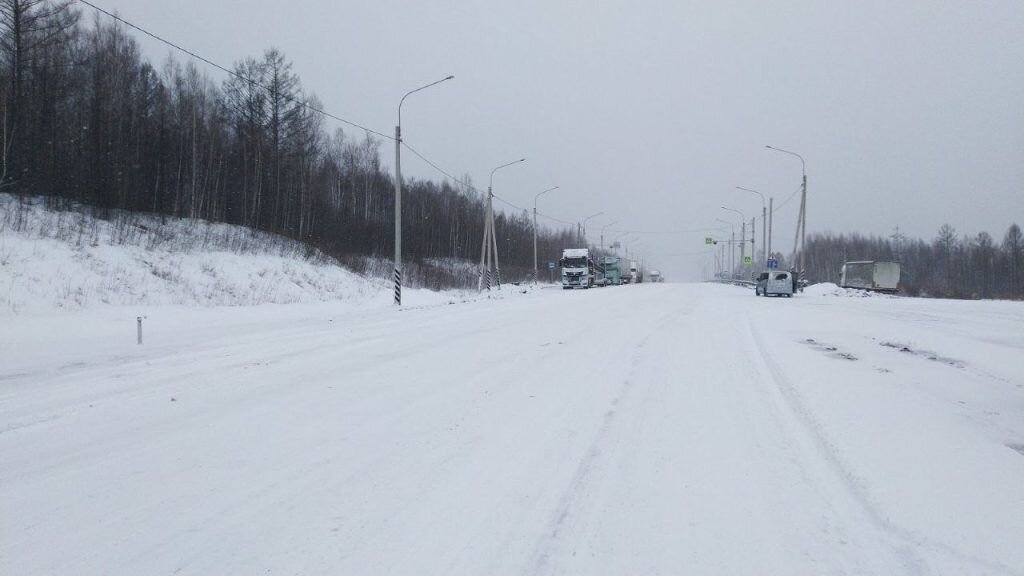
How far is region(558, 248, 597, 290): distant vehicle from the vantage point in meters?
54.8

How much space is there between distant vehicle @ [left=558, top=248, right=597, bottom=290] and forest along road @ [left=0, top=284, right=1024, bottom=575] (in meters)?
43.8

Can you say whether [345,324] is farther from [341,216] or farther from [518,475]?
[341,216]

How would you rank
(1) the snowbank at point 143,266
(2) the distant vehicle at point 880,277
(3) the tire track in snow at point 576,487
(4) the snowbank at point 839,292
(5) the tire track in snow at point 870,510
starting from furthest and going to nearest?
(2) the distant vehicle at point 880,277 < (4) the snowbank at point 839,292 < (1) the snowbank at point 143,266 < (3) the tire track in snow at point 576,487 < (5) the tire track in snow at point 870,510

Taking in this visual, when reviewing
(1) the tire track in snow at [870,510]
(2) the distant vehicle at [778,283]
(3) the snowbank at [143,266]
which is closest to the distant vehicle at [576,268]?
(2) the distant vehicle at [778,283]

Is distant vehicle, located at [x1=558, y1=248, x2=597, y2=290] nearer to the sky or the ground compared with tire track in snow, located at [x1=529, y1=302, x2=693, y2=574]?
nearer to the sky

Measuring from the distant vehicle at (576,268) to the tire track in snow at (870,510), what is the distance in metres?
47.1

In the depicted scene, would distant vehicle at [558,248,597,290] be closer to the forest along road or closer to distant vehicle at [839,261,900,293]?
distant vehicle at [839,261,900,293]

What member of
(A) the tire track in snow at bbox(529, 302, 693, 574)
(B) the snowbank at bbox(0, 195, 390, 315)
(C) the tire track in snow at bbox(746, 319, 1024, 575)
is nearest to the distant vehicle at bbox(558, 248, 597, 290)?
(B) the snowbank at bbox(0, 195, 390, 315)

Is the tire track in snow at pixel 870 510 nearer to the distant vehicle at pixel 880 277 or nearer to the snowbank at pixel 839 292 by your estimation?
the snowbank at pixel 839 292

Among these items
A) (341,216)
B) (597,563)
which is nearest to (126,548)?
(597,563)

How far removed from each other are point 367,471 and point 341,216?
57057 mm

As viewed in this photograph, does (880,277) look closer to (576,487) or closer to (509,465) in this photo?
(509,465)

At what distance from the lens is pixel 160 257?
87.1ft

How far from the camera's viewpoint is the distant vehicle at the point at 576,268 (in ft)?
180
